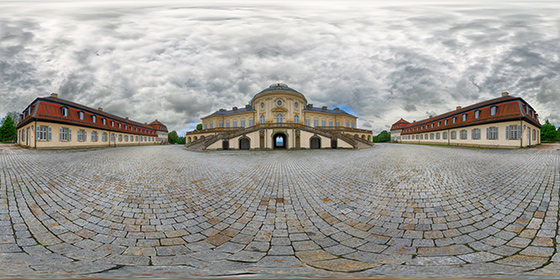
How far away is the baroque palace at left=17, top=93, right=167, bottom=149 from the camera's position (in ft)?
67.2

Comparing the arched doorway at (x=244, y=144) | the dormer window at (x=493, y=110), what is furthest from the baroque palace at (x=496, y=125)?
the arched doorway at (x=244, y=144)

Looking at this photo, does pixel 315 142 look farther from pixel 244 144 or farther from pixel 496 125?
pixel 496 125

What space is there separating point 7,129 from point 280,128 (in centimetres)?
4268

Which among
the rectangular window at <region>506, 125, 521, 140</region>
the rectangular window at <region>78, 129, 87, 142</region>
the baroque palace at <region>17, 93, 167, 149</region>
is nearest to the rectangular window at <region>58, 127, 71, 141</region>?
the baroque palace at <region>17, 93, 167, 149</region>

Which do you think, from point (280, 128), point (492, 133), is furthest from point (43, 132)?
point (492, 133)

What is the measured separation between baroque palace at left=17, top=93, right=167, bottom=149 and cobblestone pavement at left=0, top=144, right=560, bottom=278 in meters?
21.1

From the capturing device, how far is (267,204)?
4.71m

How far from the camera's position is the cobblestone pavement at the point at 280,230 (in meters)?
2.57

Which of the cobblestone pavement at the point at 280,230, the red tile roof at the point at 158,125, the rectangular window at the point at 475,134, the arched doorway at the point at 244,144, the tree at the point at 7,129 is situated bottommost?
the cobblestone pavement at the point at 280,230

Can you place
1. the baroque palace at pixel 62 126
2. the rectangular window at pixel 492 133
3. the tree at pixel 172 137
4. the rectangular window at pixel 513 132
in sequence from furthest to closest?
the tree at pixel 172 137, the rectangular window at pixel 492 133, the baroque palace at pixel 62 126, the rectangular window at pixel 513 132

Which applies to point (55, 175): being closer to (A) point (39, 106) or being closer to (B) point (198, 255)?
(B) point (198, 255)

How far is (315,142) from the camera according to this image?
30297mm

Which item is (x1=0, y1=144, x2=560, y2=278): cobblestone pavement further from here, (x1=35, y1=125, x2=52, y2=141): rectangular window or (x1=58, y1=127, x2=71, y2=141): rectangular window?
(x1=58, y1=127, x2=71, y2=141): rectangular window

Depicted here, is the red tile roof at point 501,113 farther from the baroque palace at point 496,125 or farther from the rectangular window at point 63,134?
the rectangular window at point 63,134
